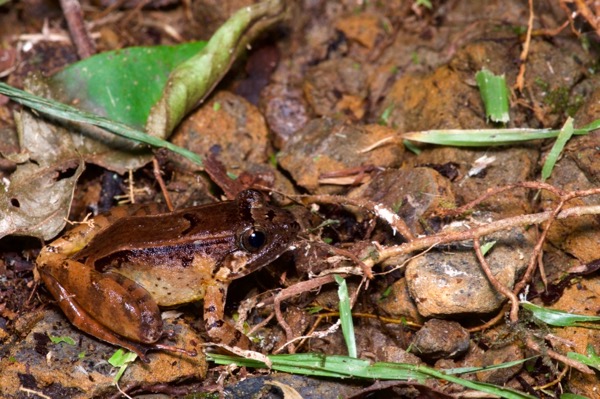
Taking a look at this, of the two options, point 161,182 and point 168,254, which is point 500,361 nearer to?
point 168,254

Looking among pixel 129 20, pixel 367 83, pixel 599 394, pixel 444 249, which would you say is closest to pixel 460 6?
pixel 367 83

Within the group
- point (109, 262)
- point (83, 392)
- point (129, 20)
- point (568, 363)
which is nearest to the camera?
point (568, 363)

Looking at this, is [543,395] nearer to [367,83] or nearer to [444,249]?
[444,249]

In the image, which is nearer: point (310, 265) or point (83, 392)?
point (83, 392)

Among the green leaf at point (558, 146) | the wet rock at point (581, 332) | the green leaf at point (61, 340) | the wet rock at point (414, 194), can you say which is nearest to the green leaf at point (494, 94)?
the green leaf at point (558, 146)

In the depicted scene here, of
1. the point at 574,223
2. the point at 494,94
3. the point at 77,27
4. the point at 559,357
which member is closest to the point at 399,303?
the point at 559,357

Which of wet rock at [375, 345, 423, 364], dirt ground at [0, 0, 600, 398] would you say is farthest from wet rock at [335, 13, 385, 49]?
wet rock at [375, 345, 423, 364]

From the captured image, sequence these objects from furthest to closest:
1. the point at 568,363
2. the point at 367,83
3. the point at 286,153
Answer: the point at 367,83
the point at 286,153
the point at 568,363

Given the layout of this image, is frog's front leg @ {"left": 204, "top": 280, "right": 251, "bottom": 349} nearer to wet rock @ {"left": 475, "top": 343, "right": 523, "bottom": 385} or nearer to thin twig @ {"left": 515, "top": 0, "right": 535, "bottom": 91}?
wet rock @ {"left": 475, "top": 343, "right": 523, "bottom": 385}
